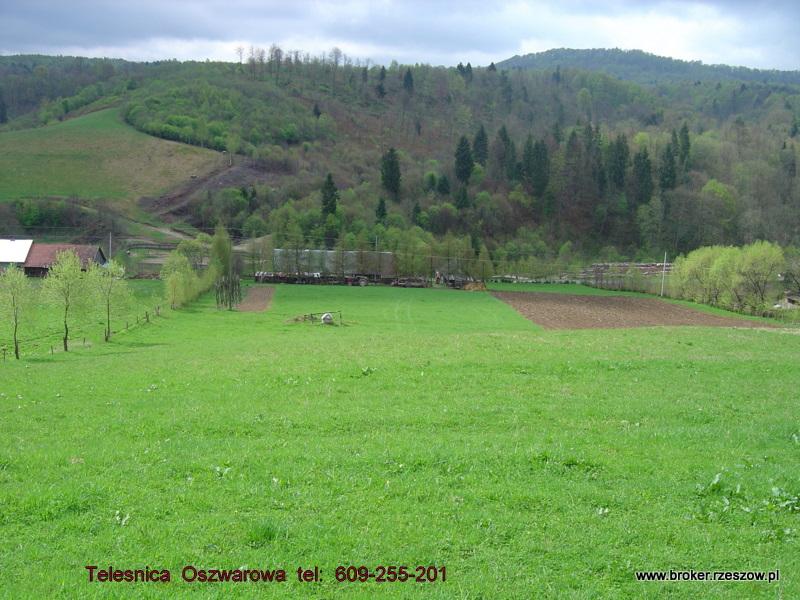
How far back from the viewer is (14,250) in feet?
321

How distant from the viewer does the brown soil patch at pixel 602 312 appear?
66.4 meters

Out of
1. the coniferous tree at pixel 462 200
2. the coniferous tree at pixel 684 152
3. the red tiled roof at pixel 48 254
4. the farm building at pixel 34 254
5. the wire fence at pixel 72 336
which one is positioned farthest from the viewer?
the coniferous tree at pixel 684 152

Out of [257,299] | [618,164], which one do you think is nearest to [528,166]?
[618,164]

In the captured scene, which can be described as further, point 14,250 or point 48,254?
point 48,254

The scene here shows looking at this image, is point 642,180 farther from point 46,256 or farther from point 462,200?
point 46,256

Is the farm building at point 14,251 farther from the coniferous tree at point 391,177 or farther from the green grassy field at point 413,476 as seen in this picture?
the green grassy field at point 413,476

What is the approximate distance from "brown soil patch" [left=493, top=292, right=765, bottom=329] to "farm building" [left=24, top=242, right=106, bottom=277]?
6617cm

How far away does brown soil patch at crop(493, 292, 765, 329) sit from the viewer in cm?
6644

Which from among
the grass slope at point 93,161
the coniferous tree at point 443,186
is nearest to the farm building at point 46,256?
the grass slope at point 93,161

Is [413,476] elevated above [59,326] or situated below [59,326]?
above

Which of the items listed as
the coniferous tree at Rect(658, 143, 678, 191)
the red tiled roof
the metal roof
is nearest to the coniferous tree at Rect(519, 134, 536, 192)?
the coniferous tree at Rect(658, 143, 678, 191)

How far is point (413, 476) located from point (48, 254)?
105263 millimetres

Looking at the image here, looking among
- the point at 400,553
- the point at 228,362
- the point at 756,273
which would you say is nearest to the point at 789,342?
the point at 228,362

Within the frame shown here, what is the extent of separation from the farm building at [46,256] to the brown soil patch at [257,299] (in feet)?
89.6
